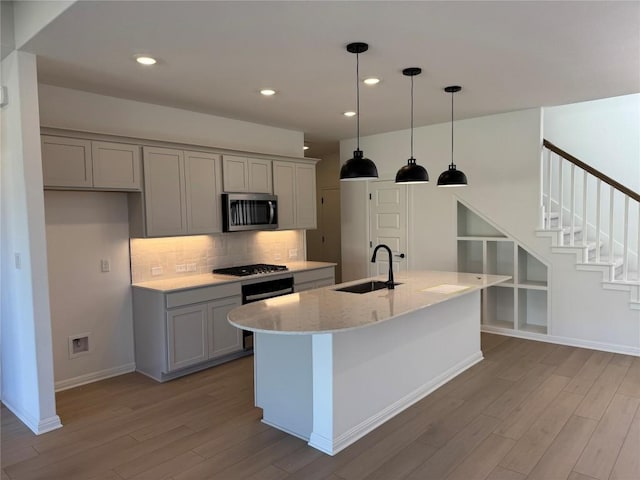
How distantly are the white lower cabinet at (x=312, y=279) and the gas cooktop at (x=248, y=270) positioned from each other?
199 mm

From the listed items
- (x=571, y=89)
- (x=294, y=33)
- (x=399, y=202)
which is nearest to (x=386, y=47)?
(x=294, y=33)

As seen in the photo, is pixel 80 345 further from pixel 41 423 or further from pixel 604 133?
pixel 604 133

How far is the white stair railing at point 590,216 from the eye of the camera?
4.62 m

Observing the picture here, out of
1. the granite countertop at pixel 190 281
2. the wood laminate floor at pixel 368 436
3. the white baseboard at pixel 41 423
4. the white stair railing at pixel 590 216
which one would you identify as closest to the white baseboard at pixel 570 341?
the wood laminate floor at pixel 368 436

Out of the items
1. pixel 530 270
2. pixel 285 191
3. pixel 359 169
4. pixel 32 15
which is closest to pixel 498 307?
pixel 530 270

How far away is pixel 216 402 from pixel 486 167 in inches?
156

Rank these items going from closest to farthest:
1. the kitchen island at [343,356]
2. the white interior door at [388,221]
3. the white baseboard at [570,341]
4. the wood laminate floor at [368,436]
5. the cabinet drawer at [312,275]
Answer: the wood laminate floor at [368,436] → the kitchen island at [343,356] → the white baseboard at [570,341] → the cabinet drawer at [312,275] → the white interior door at [388,221]

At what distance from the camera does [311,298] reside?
3252 millimetres

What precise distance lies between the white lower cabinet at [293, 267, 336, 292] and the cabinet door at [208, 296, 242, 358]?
85cm

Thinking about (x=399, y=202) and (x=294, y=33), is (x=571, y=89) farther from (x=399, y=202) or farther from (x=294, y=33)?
(x=294, y=33)

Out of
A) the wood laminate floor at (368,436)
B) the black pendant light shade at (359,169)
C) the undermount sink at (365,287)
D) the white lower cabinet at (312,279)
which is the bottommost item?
the wood laminate floor at (368,436)

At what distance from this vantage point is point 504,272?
18.2 feet

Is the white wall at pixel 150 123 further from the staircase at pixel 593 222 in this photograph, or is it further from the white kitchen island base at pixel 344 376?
the staircase at pixel 593 222

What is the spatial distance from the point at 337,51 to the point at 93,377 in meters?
3.50
